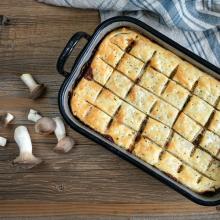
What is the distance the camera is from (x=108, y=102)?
1997 mm

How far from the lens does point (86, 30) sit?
219 centimetres

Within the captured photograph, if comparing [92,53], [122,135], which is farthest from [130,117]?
[92,53]

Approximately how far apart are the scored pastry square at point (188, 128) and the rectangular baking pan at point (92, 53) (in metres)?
0.19

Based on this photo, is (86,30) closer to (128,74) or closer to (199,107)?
(128,74)

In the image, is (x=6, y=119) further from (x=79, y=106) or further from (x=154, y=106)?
(x=154, y=106)

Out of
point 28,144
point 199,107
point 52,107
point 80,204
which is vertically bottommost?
point 80,204

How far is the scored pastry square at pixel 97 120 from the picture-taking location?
1979 mm

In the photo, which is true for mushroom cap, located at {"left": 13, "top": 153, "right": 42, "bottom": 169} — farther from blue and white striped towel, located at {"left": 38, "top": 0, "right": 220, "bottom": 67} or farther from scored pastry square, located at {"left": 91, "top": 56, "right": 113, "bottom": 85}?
blue and white striped towel, located at {"left": 38, "top": 0, "right": 220, "bottom": 67}

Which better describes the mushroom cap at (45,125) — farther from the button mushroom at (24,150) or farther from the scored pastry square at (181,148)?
the scored pastry square at (181,148)

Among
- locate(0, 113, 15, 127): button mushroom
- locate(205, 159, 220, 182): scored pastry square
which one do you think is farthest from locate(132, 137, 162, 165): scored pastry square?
locate(0, 113, 15, 127): button mushroom

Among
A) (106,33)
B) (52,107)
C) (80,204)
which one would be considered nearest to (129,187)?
(80,204)

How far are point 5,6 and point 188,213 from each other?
1.26 meters

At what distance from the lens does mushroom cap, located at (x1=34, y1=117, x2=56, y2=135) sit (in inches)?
81.7

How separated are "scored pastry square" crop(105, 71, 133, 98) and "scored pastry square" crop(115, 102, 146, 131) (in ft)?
0.21
